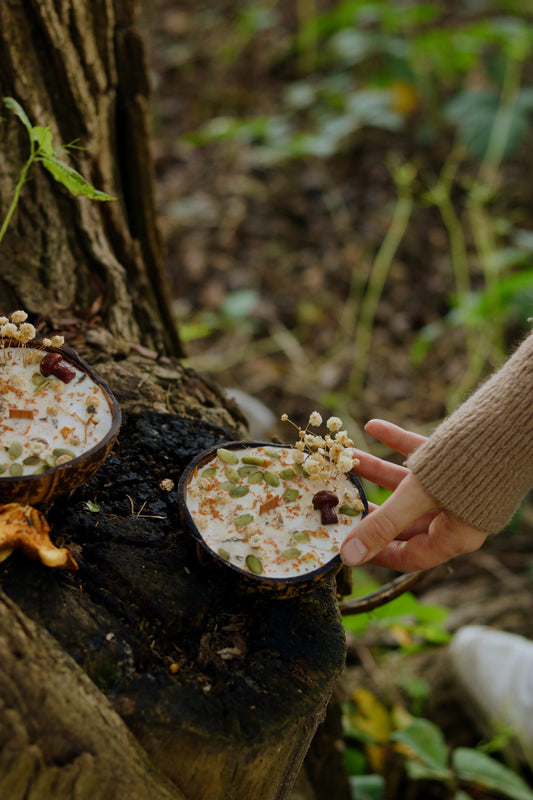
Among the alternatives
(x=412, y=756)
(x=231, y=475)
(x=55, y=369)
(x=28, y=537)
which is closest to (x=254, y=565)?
(x=231, y=475)

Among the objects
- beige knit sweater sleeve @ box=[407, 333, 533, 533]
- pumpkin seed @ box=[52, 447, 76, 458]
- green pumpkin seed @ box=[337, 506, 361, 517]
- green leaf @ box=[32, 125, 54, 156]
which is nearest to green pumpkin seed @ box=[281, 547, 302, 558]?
green pumpkin seed @ box=[337, 506, 361, 517]

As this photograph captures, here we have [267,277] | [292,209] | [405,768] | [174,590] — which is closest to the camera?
[174,590]

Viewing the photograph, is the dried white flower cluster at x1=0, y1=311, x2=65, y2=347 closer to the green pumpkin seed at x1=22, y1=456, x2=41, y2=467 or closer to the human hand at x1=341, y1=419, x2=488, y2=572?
the green pumpkin seed at x1=22, y1=456, x2=41, y2=467

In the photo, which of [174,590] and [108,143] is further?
[108,143]

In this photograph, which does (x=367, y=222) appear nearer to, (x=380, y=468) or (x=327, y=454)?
(x=380, y=468)

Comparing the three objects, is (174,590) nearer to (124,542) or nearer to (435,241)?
(124,542)

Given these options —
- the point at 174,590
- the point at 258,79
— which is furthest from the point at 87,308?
the point at 258,79
